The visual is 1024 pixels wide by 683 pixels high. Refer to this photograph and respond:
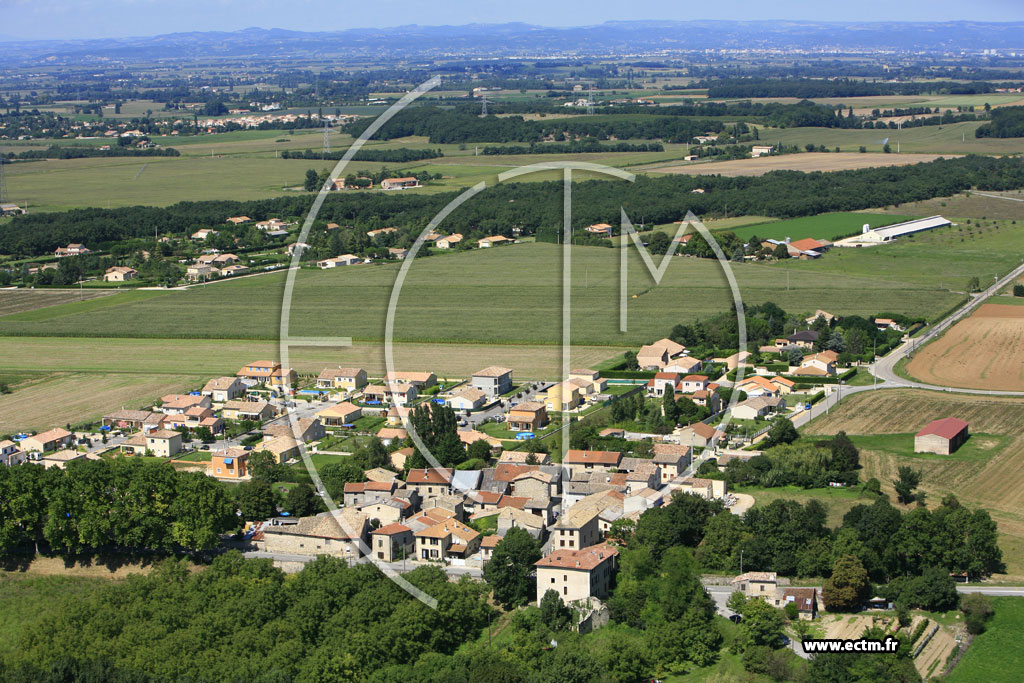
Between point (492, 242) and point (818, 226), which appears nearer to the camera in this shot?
point (492, 242)

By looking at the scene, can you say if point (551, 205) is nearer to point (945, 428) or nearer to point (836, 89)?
point (945, 428)

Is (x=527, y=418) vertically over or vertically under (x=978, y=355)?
over

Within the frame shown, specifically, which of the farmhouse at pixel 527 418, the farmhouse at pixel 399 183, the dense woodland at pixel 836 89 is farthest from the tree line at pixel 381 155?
the farmhouse at pixel 527 418

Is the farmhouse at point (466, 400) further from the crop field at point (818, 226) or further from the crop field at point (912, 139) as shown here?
the crop field at point (912, 139)

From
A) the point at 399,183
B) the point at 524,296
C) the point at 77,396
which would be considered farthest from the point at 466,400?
the point at 399,183

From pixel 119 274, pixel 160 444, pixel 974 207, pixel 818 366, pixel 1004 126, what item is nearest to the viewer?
pixel 160 444

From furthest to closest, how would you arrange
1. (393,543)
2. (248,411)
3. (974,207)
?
(974,207), (248,411), (393,543)

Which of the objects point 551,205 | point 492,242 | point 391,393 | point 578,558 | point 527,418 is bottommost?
point 492,242
